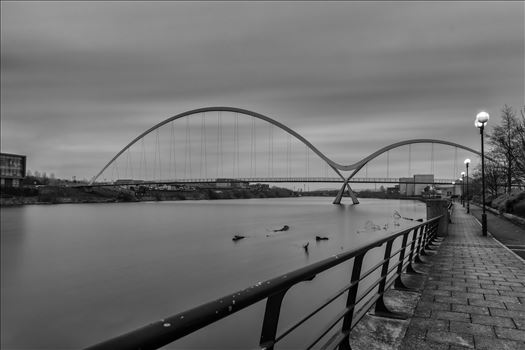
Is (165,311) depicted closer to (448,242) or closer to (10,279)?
(448,242)

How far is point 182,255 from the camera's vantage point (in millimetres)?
27438

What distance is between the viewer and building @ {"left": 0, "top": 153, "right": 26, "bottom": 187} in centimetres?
5522

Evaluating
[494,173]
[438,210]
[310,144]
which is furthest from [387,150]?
[438,210]

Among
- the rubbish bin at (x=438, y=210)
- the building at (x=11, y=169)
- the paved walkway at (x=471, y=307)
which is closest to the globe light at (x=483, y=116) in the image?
the rubbish bin at (x=438, y=210)

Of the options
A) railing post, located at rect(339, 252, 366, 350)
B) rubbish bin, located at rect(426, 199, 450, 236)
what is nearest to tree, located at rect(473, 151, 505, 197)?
rubbish bin, located at rect(426, 199, 450, 236)

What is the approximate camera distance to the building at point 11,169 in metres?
55.2

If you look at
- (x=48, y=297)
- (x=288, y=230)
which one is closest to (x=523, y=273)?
(x=48, y=297)

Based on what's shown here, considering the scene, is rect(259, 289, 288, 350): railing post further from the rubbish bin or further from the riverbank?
the riverbank

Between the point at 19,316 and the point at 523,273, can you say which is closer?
the point at 523,273

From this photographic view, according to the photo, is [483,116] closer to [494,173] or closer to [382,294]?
[382,294]

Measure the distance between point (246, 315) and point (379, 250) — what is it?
576 inches

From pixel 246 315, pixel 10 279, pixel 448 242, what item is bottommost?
pixel 10 279

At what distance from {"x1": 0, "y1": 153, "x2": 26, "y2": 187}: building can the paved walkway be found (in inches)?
2473

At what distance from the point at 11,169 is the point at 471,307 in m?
68.0
